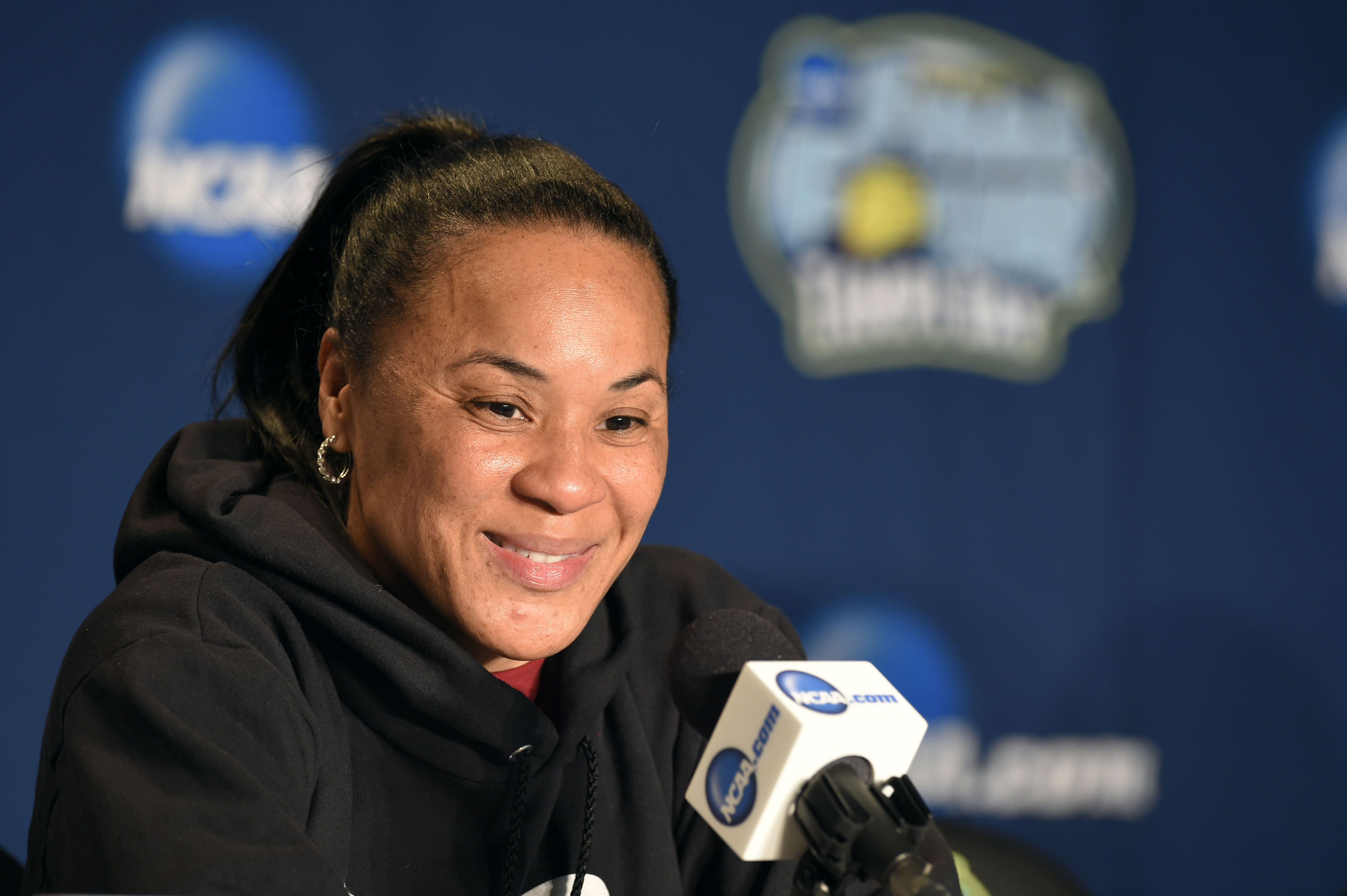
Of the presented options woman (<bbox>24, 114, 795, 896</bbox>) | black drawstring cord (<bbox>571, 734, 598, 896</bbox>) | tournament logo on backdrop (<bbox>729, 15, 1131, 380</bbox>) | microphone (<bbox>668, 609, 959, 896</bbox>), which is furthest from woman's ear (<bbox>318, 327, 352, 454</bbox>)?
tournament logo on backdrop (<bbox>729, 15, 1131, 380</bbox>)

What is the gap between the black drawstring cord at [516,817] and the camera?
1.09m

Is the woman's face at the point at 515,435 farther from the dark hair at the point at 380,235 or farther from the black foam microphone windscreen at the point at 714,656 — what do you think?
the black foam microphone windscreen at the point at 714,656

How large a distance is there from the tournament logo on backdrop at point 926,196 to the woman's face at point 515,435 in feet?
4.35

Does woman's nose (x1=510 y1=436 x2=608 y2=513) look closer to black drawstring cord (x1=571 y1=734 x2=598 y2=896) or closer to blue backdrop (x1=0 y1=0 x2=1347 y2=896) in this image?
black drawstring cord (x1=571 y1=734 x2=598 y2=896)

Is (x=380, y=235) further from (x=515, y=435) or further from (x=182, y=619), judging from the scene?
(x=182, y=619)

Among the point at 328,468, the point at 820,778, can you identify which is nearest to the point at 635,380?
the point at 328,468

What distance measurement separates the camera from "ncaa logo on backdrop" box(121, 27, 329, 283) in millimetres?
2150

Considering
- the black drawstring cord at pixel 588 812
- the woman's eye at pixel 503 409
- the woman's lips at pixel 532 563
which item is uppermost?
the woman's eye at pixel 503 409

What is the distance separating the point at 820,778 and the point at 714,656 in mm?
227

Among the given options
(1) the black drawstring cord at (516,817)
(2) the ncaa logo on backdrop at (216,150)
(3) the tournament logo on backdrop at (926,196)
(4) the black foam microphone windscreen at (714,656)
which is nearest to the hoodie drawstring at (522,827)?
(1) the black drawstring cord at (516,817)

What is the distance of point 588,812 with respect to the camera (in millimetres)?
1126

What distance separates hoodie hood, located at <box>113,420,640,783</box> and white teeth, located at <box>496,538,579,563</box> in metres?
0.10

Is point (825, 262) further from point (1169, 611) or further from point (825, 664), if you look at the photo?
point (825, 664)

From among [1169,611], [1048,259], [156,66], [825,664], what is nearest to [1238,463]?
[1169,611]
